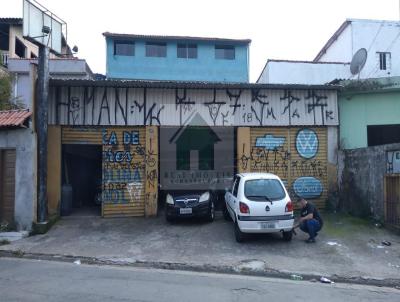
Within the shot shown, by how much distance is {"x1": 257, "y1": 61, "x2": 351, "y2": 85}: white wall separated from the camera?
26.2 meters

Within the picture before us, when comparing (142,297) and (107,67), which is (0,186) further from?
(107,67)

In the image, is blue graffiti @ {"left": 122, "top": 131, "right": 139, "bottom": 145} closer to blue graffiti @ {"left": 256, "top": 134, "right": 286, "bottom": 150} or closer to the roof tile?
the roof tile

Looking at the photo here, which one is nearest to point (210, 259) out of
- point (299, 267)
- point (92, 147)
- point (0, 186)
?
point (299, 267)

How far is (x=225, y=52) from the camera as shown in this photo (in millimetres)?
39094

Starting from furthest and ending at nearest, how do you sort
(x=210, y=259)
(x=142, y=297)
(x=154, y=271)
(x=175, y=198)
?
(x=175, y=198)
(x=210, y=259)
(x=154, y=271)
(x=142, y=297)

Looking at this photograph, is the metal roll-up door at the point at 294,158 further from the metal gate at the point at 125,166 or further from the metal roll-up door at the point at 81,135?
the metal roll-up door at the point at 81,135

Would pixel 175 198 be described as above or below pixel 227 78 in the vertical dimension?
below

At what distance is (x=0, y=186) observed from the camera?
483 inches

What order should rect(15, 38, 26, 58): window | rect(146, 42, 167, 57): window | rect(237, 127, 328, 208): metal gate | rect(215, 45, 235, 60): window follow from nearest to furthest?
rect(237, 127, 328, 208): metal gate
rect(15, 38, 26, 58): window
rect(146, 42, 167, 57): window
rect(215, 45, 235, 60): window

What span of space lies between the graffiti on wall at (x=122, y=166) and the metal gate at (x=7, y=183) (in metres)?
2.82

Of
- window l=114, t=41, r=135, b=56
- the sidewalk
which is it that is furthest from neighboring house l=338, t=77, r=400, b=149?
window l=114, t=41, r=135, b=56

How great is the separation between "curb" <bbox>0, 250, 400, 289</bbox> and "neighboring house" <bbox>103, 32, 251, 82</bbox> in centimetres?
2937

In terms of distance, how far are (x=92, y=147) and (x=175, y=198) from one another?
20.5 ft

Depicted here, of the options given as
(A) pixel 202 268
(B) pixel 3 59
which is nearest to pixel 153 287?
(A) pixel 202 268
